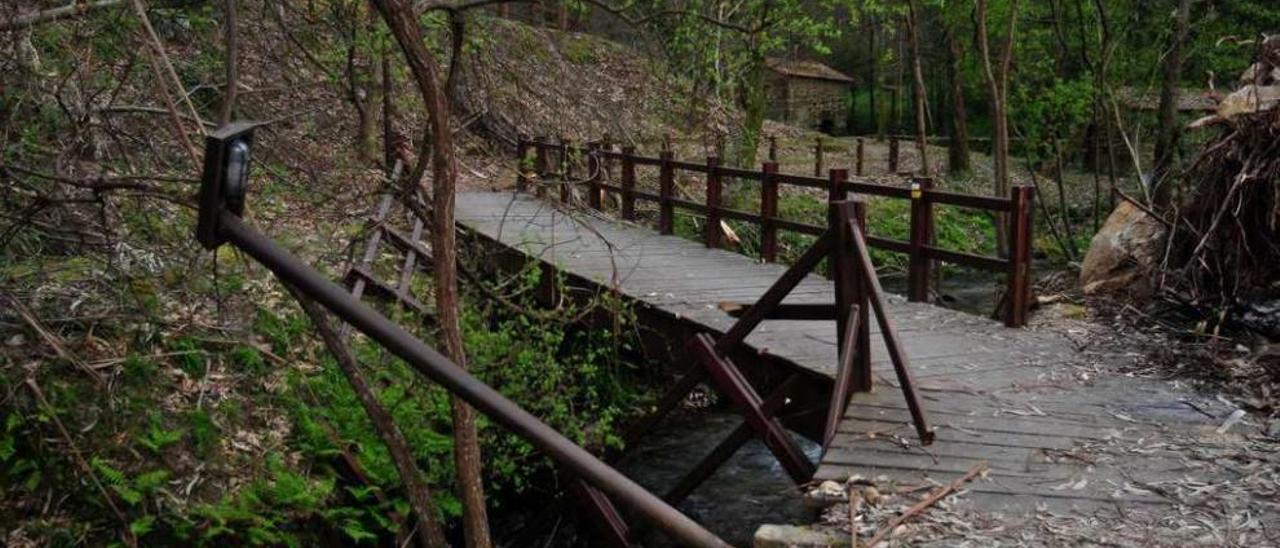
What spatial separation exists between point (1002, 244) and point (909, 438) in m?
13.7

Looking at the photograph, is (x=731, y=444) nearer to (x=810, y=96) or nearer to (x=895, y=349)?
(x=895, y=349)

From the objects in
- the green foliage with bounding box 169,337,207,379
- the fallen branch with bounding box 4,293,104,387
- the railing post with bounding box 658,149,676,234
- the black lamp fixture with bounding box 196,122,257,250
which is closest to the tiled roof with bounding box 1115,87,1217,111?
the railing post with bounding box 658,149,676,234

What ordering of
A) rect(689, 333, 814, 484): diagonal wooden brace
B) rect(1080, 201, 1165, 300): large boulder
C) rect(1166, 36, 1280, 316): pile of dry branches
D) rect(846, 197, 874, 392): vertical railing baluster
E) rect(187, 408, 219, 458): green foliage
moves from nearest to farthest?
rect(846, 197, 874, 392): vertical railing baluster
rect(689, 333, 814, 484): diagonal wooden brace
rect(187, 408, 219, 458): green foliage
rect(1166, 36, 1280, 316): pile of dry branches
rect(1080, 201, 1165, 300): large boulder

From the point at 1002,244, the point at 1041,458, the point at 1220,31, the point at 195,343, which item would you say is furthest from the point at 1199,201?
the point at 1220,31

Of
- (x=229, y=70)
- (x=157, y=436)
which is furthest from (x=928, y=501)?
(x=157, y=436)

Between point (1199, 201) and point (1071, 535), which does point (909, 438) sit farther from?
point (1199, 201)

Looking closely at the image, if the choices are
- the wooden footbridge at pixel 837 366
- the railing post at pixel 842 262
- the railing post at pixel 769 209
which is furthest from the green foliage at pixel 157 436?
the railing post at pixel 769 209

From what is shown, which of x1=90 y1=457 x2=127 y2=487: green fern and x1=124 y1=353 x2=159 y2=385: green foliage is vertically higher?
x1=124 y1=353 x2=159 y2=385: green foliage

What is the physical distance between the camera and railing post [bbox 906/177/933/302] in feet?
31.0

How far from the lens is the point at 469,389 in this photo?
3.08 meters

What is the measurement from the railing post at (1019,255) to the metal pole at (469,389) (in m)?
6.05

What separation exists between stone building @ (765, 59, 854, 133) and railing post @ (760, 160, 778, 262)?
33943 mm

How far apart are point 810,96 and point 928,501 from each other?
4818 centimetres

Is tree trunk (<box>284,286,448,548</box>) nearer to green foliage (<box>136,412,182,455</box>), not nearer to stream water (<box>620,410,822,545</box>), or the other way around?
green foliage (<box>136,412,182,455</box>)
